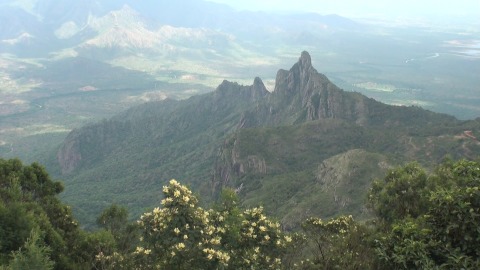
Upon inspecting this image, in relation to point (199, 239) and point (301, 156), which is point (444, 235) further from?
point (301, 156)

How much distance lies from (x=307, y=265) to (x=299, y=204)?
6936cm

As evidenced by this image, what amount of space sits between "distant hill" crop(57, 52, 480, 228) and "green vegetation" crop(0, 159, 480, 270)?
55.6 metres

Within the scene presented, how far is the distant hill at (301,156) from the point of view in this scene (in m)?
100

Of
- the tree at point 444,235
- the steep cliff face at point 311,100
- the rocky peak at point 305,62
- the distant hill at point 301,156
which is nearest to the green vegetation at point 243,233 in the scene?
the tree at point 444,235

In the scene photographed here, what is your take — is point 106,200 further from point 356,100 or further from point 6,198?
point 6,198

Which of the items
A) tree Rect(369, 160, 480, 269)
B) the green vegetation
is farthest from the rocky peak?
tree Rect(369, 160, 480, 269)

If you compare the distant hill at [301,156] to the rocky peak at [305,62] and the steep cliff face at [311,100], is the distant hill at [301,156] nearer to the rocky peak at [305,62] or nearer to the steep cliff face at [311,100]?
the steep cliff face at [311,100]

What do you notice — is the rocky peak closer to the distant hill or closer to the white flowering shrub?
the distant hill

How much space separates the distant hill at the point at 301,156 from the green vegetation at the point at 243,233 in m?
55.6

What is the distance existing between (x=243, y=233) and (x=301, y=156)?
106266mm

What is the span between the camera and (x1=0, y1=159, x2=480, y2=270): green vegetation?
21266 millimetres

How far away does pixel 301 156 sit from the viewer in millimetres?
132000

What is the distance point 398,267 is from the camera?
22375 mm

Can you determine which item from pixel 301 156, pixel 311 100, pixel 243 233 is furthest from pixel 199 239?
pixel 311 100
